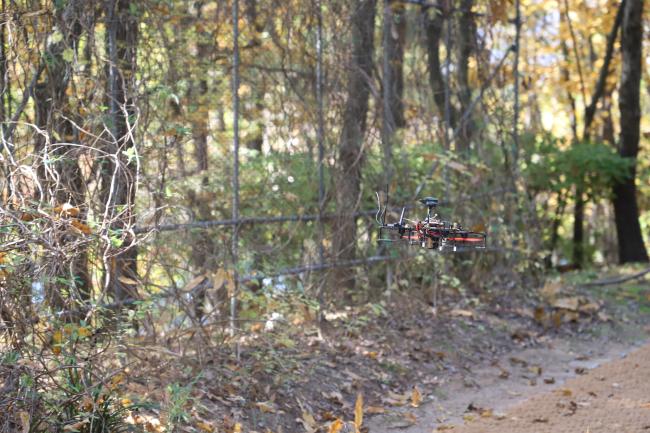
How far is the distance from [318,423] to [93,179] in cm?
236

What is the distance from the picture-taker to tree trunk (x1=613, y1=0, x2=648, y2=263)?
15352 millimetres

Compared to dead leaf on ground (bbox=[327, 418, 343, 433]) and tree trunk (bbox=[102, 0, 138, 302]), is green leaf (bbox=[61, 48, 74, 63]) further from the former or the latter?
dead leaf on ground (bbox=[327, 418, 343, 433])

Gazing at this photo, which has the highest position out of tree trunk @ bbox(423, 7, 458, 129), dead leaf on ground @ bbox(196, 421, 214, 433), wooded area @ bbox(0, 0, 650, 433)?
tree trunk @ bbox(423, 7, 458, 129)

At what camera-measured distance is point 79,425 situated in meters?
5.16

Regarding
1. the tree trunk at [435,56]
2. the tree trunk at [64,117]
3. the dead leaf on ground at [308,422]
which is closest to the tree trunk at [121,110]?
the tree trunk at [64,117]

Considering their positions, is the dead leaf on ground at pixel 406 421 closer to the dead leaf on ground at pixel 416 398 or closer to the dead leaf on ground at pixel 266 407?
the dead leaf on ground at pixel 416 398

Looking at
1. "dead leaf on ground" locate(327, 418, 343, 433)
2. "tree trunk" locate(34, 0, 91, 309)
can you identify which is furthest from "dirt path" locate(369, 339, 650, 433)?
"tree trunk" locate(34, 0, 91, 309)

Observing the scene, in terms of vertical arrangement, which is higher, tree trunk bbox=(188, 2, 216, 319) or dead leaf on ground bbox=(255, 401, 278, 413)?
tree trunk bbox=(188, 2, 216, 319)

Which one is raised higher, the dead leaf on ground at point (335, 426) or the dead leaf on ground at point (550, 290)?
the dead leaf on ground at point (550, 290)

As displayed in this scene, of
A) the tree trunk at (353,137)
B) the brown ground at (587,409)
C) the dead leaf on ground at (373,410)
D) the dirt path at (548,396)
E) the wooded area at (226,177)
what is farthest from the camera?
the tree trunk at (353,137)

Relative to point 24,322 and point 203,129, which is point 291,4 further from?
point 24,322

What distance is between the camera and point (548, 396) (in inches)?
304

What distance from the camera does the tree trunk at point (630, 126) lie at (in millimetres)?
15352

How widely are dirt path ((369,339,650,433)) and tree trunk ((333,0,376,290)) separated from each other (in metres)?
1.65
